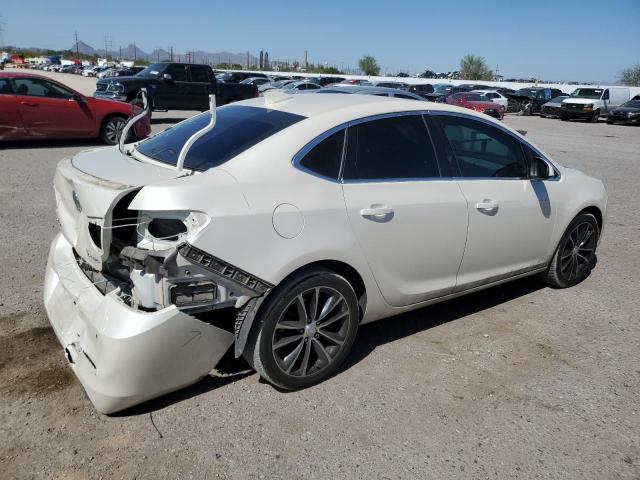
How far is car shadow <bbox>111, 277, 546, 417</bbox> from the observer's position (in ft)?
10.5

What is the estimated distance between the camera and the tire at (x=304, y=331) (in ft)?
9.96

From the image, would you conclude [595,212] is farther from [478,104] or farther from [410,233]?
[478,104]

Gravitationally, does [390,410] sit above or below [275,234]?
below

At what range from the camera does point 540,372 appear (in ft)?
12.0

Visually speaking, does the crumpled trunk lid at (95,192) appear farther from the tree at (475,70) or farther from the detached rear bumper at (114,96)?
the tree at (475,70)

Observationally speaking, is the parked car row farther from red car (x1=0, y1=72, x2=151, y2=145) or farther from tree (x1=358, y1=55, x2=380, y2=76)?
tree (x1=358, y1=55, x2=380, y2=76)

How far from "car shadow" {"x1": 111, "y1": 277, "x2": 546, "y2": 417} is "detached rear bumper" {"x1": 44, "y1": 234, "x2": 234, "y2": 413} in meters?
0.24

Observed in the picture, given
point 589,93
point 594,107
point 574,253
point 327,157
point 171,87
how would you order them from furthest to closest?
point 589,93 → point 594,107 → point 171,87 → point 574,253 → point 327,157

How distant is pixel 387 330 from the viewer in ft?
13.7

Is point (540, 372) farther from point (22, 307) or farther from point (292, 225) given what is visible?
point (22, 307)

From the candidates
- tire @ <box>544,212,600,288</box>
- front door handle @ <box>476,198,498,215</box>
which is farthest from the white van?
front door handle @ <box>476,198,498,215</box>

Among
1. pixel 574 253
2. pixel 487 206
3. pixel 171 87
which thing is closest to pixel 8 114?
pixel 171 87

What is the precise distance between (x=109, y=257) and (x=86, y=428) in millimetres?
908

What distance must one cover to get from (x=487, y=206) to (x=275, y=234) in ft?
5.82
